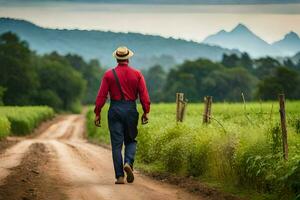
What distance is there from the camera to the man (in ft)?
50.5

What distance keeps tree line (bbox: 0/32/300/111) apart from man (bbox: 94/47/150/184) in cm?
8107

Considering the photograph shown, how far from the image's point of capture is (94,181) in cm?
1573

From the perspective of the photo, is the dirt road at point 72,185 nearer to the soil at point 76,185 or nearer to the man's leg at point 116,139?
the soil at point 76,185

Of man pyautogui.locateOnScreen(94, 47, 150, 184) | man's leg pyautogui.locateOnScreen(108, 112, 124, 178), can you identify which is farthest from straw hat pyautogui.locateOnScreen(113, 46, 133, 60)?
man's leg pyautogui.locateOnScreen(108, 112, 124, 178)

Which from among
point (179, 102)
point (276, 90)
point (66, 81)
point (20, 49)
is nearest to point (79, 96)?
point (66, 81)

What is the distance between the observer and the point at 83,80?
152 m

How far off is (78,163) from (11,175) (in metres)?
5.33

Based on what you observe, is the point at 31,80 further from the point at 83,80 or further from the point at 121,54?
the point at 121,54

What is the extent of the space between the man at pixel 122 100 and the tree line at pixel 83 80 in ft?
266

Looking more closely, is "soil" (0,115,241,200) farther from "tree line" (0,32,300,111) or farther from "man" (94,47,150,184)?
"tree line" (0,32,300,111)

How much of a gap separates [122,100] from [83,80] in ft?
452

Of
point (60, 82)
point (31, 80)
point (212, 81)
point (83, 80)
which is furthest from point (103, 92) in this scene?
point (212, 81)

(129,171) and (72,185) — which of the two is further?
(129,171)

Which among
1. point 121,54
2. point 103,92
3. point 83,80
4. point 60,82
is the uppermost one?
point 121,54
